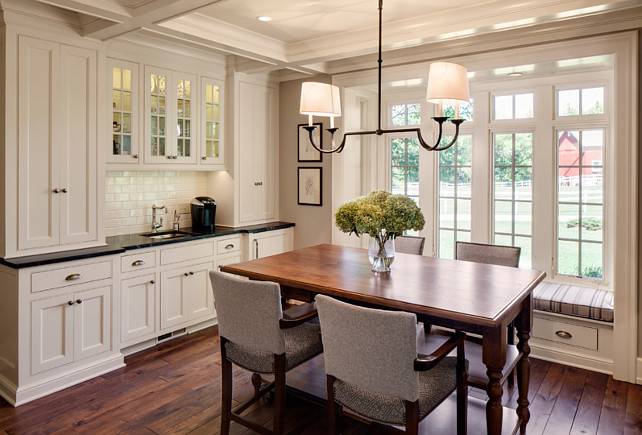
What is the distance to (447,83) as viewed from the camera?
2.55 metres

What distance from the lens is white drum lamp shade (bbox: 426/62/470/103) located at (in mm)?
2547

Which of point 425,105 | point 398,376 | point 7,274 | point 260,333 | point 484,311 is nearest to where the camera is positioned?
point 398,376

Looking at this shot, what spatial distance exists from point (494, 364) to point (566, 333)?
75.5 inches

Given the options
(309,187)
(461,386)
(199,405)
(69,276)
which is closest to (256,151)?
(309,187)

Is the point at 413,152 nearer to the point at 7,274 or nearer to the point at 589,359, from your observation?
the point at 589,359

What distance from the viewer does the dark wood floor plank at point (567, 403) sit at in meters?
2.83

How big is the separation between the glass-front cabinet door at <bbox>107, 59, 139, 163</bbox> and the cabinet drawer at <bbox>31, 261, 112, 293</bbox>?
893mm

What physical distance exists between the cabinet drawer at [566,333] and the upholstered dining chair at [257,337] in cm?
208

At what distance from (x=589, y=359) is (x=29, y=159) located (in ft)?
13.9

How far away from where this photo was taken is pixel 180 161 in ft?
14.4

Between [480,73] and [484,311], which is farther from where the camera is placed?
[480,73]

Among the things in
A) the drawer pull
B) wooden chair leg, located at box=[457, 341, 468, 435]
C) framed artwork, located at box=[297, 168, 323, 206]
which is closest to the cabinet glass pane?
framed artwork, located at box=[297, 168, 323, 206]

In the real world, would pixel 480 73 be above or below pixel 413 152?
above

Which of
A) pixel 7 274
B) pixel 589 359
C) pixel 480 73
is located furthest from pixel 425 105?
pixel 7 274
